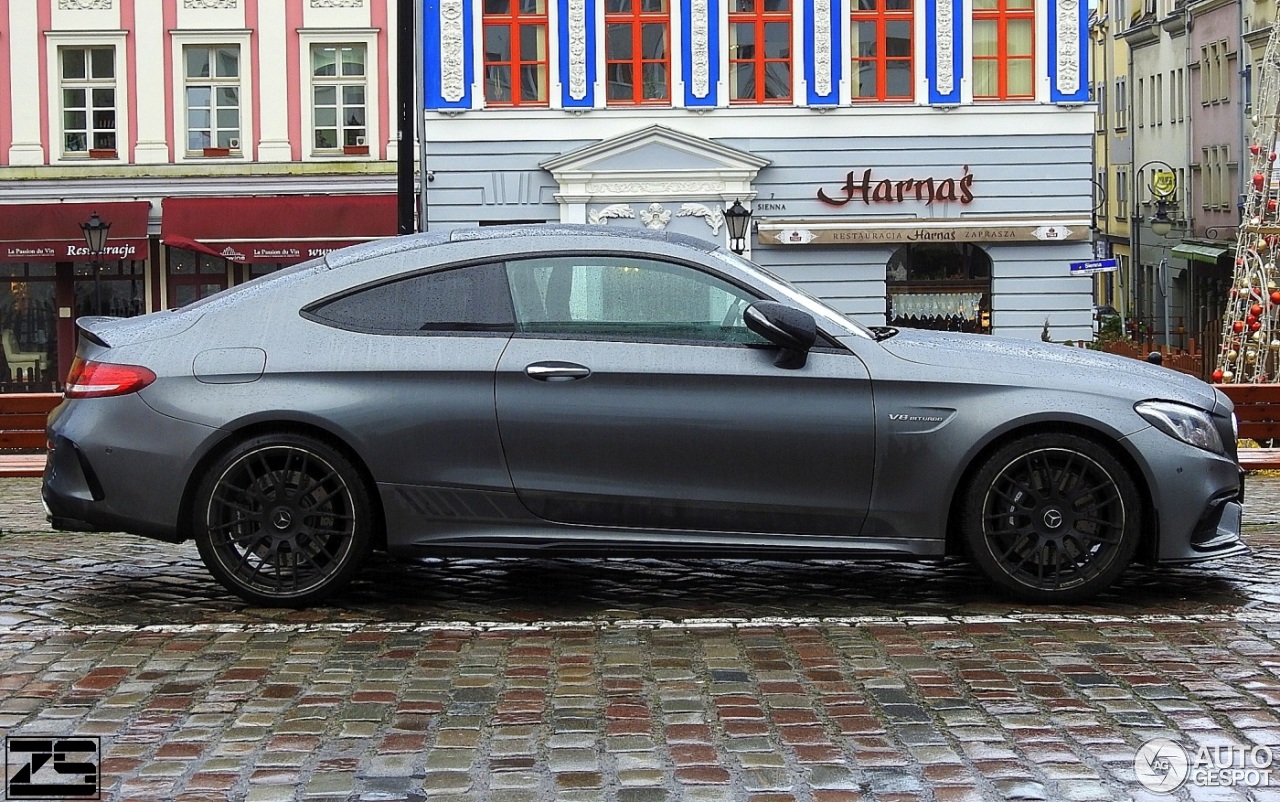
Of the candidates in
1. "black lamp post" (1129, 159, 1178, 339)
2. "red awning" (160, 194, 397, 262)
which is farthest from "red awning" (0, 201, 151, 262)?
"black lamp post" (1129, 159, 1178, 339)

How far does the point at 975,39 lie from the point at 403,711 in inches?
1188

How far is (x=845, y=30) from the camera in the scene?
34250 mm

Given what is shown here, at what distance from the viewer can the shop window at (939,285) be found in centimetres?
3494

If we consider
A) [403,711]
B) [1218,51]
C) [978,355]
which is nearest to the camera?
[403,711]

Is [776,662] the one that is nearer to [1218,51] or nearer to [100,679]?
[100,679]

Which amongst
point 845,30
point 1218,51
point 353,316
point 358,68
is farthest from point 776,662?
point 1218,51

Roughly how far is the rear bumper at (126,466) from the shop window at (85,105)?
3005 centimetres

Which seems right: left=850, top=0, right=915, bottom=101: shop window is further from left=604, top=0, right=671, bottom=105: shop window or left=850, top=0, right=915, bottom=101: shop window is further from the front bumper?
the front bumper

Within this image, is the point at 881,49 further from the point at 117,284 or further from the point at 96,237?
the point at 117,284

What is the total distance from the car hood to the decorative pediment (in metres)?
26.8

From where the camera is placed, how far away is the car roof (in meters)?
7.76

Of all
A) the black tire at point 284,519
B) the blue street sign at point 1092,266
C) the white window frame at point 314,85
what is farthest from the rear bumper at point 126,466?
the white window frame at point 314,85

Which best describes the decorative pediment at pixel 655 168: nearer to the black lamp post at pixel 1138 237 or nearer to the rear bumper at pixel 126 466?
the black lamp post at pixel 1138 237

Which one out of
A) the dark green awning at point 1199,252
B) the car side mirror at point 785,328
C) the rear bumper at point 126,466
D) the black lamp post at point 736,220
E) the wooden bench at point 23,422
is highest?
the black lamp post at point 736,220
